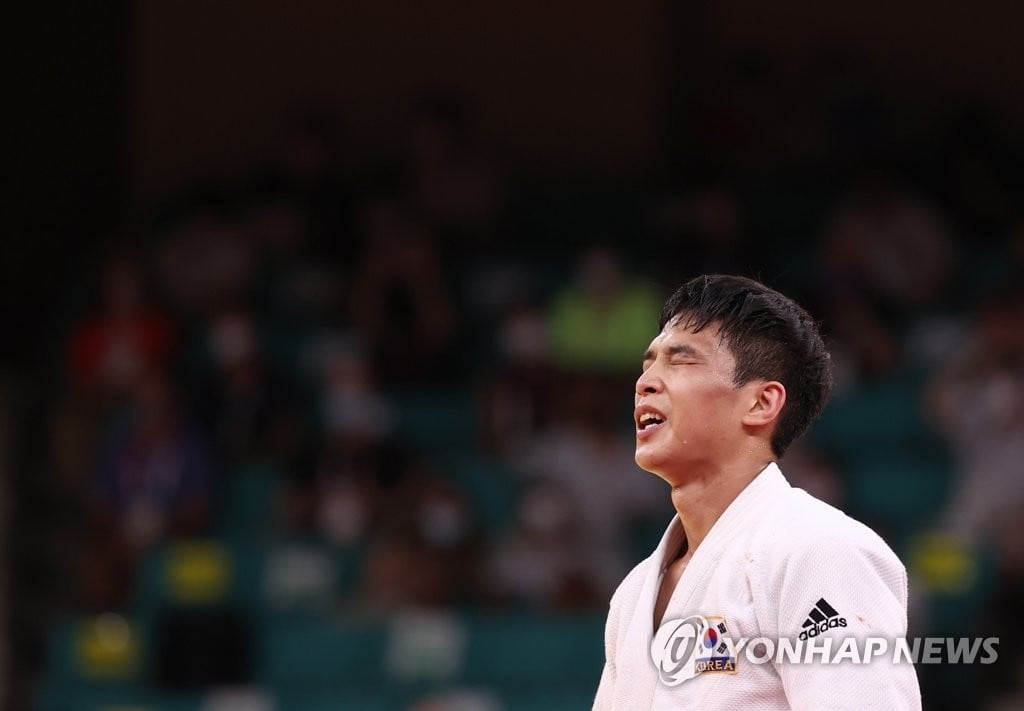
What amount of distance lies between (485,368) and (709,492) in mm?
6816

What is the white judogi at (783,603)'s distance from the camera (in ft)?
7.88

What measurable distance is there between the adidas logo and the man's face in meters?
0.36

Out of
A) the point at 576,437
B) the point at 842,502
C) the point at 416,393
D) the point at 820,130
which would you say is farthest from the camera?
the point at 820,130

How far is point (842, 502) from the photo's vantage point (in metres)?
8.02

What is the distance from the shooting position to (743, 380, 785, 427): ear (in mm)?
2680

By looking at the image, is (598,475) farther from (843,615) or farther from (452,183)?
(843,615)

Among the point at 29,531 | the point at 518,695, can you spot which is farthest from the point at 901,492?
the point at 29,531

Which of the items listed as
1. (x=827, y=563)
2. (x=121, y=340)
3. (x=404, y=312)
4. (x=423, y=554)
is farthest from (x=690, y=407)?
(x=121, y=340)

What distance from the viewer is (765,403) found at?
2684 mm

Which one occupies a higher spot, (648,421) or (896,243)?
A: (896,243)

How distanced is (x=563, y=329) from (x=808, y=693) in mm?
7229

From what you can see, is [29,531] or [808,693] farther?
[29,531]

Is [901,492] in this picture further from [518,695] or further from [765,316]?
[765,316]

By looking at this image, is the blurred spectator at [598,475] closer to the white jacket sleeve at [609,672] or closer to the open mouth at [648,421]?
the white jacket sleeve at [609,672]
